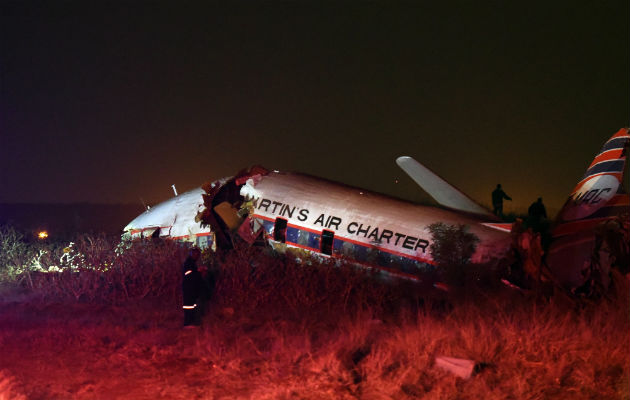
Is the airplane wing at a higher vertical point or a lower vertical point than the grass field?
higher

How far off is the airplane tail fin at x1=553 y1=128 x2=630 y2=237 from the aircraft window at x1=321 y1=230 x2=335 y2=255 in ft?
18.3

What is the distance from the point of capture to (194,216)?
1673 cm

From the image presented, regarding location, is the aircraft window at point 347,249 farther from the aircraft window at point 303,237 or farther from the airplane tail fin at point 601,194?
the airplane tail fin at point 601,194

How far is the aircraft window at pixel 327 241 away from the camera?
562 inches

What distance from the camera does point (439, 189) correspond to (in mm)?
16281

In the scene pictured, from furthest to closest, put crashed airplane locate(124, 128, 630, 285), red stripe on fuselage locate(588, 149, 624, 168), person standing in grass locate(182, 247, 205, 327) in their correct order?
red stripe on fuselage locate(588, 149, 624, 168)
crashed airplane locate(124, 128, 630, 285)
person standing in grass locate(182, 247, 205, 327)

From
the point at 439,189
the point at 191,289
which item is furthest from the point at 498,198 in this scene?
the point at 191,289

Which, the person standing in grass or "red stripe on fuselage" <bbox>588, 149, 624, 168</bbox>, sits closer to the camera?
the person standing in grass

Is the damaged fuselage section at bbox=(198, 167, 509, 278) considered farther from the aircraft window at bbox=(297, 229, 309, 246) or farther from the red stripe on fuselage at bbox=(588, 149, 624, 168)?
the red stripe on fuselage at bbox=(588, 149, 624, 168)

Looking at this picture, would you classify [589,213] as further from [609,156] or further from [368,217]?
[368,217]

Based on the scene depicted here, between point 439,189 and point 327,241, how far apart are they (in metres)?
4.24

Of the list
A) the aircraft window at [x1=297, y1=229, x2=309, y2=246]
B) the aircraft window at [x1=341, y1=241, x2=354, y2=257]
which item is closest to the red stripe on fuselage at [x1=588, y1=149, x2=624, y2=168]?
the aircraft window at [x1=341, y1=241, x2=354, y2=257]

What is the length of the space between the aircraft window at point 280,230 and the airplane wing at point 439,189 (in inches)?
177

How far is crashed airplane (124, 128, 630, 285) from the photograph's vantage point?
497 inches
